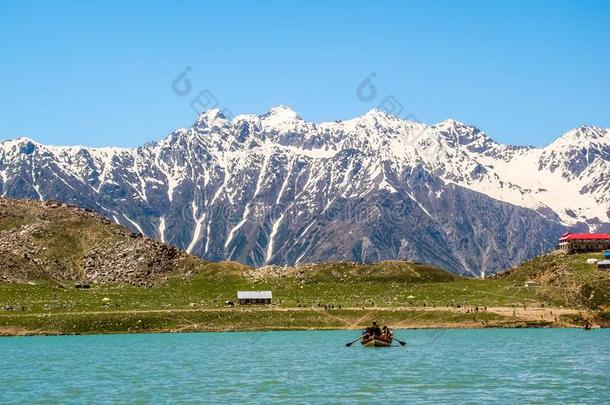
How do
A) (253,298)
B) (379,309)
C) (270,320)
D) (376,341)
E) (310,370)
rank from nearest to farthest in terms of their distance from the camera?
(310,370) < (376,341) < (270,320) < (379,309) < (253,298)

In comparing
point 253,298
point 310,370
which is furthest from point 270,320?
point 310,370

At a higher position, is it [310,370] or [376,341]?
[376,341]

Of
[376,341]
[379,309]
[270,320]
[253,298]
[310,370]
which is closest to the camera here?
[310,370]

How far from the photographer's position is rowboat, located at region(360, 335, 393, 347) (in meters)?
125

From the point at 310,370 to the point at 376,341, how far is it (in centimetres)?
3579

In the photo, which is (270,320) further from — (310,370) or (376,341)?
(310,370)

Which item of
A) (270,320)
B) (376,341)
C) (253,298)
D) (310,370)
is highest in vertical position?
(253,298)

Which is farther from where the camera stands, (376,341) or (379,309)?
(379,309)

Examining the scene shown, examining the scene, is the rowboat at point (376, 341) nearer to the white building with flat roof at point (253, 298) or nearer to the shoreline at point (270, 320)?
the shoreline at point (270, 320)

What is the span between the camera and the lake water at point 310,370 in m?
72.7

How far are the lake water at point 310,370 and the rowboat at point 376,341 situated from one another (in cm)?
145

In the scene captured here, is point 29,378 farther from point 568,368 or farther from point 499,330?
point 499,330

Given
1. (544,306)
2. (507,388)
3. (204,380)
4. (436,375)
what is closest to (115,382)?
(204,380)

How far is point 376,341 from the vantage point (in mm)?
125375
